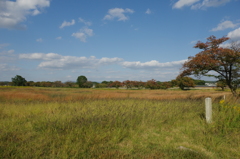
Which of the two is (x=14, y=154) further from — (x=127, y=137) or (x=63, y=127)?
(x=127, y=137)

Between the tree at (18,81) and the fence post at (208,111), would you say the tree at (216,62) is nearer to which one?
the fence post at (208,111)

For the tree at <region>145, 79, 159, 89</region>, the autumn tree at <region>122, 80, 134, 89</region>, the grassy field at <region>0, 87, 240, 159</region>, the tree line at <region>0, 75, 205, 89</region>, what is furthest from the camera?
the autumn tree at <region>122, 80, 134, 89</region>

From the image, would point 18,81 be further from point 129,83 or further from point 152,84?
point 152,84

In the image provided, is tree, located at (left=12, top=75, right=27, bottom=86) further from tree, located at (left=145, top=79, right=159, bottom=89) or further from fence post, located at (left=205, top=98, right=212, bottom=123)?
fence post, located at (left=205, top=98, right=212, bottom=123)

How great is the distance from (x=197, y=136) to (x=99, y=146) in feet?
10.2

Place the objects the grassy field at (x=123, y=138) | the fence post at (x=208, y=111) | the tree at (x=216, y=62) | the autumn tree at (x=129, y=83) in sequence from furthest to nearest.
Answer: the autumn tree at (x=129, y=83) < the tree at (x=216, y=62) < the fence post at (x=208, y=111) < the grassy field at (x=123, y=138)

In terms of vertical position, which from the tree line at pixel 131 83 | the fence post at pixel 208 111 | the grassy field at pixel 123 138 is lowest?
the grassy field at pixel 123 138

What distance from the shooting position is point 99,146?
4527 mm

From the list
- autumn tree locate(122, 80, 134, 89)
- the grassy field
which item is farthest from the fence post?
autumn tree locate(122, 80, 134, 89)

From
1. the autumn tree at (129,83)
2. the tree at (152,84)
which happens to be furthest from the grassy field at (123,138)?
the autumn tree at (129,83)

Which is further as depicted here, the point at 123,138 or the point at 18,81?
the point at 18,81

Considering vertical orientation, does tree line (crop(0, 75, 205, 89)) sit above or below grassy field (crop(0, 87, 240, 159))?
above

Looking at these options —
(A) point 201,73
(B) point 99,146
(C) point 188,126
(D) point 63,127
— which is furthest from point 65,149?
(A) point 201,73

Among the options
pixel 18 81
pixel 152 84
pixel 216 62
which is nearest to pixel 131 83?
pixel 152 84
